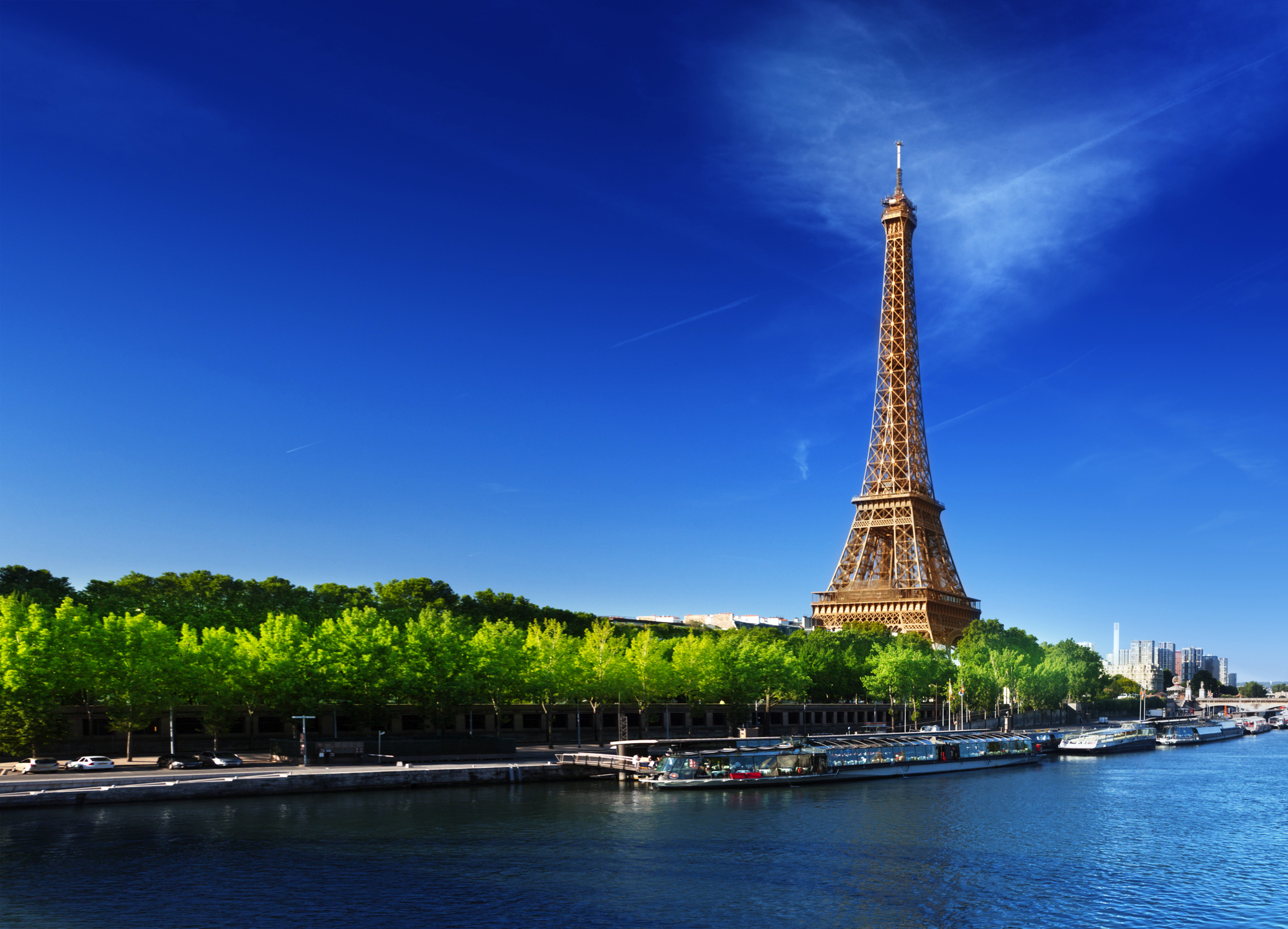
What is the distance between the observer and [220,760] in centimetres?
7556

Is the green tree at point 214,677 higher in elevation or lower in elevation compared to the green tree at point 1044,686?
higher

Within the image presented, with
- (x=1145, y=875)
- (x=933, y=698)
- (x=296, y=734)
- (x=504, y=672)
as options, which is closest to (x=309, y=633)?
(x=296, y=734)

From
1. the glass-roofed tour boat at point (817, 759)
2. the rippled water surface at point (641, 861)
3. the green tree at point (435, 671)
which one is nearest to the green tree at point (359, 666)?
the green tree at point (435, 671)

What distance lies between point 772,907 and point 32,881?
28649mm

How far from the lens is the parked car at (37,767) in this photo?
69.5 m

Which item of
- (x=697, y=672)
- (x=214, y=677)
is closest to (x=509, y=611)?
(x=697, y=672)

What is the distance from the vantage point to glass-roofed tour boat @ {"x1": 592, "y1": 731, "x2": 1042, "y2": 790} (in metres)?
78.3

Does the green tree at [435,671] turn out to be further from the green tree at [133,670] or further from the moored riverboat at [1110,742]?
the moored riverboat at [1110,742]

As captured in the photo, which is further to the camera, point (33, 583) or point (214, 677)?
point (33, 583)

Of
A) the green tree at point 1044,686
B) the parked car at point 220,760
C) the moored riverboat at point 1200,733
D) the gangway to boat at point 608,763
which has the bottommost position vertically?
the moored riverboat at point 1200,733

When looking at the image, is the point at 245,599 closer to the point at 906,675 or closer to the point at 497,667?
the point at 497,667

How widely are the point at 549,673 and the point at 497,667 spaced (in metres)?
6.19

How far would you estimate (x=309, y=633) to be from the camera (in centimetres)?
9369

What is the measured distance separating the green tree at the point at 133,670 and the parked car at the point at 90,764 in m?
5.72
